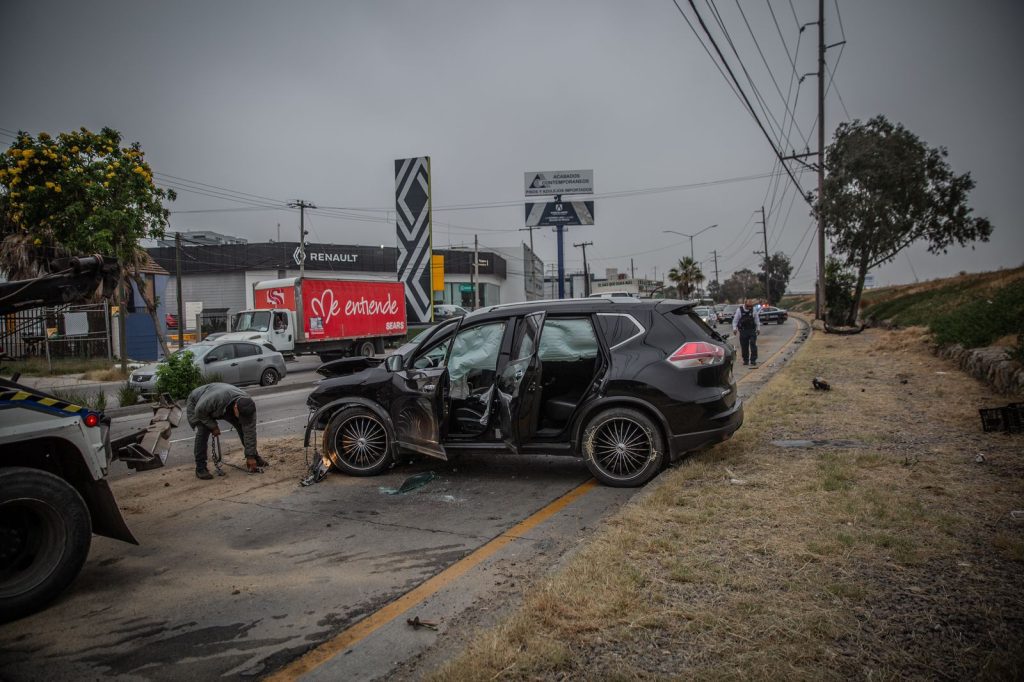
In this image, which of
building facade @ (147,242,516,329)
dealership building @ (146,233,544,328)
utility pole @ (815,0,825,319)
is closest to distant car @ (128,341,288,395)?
utility pole @ (815,0,825,319)

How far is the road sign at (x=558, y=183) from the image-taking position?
28.4m

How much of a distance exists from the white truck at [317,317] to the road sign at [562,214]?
6.72 metres

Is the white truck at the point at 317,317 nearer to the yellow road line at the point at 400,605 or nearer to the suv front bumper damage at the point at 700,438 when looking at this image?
the suv front bumper damage at the point at 700,438

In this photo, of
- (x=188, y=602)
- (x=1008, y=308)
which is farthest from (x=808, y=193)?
(x=188, y=602)

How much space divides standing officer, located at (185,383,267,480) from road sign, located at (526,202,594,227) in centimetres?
1838

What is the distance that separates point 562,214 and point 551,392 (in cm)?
1859

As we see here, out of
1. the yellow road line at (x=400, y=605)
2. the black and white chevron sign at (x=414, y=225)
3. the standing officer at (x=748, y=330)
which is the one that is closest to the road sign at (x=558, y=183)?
the standing officer at (x=748, y=330)

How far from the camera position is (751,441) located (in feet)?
22.6

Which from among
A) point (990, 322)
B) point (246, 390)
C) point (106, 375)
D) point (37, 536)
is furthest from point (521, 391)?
point (106, 375)

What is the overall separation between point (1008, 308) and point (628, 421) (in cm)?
1052

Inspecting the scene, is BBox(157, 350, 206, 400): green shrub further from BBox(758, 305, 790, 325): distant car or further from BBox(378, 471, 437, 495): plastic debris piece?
BBox(758, 305, 790, 325): distant car

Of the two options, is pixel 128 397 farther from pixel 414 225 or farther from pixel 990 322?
pixel 990 322

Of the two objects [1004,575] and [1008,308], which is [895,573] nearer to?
[1004,575]

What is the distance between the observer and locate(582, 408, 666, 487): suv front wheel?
5.71 m
